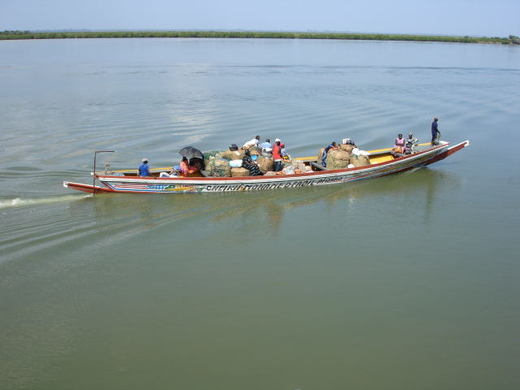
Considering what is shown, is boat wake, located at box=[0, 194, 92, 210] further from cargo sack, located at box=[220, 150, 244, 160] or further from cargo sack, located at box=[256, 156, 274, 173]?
cargo sack, located at box=[256, 156, 274, 173]

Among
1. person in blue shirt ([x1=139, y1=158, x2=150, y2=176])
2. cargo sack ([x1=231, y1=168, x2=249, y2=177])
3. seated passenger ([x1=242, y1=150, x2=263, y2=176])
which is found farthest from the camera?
seated passenger ([x1=242, y1=150, x2=263, y2=176])

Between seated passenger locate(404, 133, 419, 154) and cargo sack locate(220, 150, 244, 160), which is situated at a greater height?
seated passenger locate(404, 133, 419, 154)

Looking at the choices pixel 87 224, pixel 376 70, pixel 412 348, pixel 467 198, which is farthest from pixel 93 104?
pixel 376 70

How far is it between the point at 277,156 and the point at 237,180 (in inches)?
86.8

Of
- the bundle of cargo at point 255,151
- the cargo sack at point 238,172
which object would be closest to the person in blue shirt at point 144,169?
the cargo sack at point 238,172

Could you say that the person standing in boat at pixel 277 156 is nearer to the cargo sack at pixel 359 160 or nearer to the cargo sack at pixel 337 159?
the cargo sack at pixel 337 159

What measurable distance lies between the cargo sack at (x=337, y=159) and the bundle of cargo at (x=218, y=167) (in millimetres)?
3457

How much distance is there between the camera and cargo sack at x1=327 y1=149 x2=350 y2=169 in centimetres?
1530

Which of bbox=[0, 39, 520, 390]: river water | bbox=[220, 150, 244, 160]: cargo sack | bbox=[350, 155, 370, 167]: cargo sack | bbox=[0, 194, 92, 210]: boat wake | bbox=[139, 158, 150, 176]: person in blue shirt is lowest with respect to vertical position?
bbox=[0, 39, 520, 390]: river water

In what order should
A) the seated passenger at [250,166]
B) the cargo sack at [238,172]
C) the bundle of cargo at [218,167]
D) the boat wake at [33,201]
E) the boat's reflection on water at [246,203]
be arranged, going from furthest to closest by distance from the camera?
the seated passenger at [250,166], the cargo sack at [238,172], the bundle of cargo at [218,167], the boat's reflection on water at [246,203], the boat wake at [33,201]

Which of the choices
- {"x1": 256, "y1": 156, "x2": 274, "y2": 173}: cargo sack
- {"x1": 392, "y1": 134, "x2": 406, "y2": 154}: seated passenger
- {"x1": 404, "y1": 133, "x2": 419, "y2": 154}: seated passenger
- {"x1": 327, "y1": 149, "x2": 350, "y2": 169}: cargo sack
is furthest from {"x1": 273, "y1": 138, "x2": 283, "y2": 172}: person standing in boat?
{"x1": 404, "y1": 133, "x2": 419, "y2": 154}: seated passenger

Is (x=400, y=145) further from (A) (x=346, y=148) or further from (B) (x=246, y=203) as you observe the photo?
(B) (x=246, y=203)

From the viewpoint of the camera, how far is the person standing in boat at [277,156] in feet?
50.0

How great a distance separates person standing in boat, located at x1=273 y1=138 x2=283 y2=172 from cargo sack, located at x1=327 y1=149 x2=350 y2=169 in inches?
62.4
